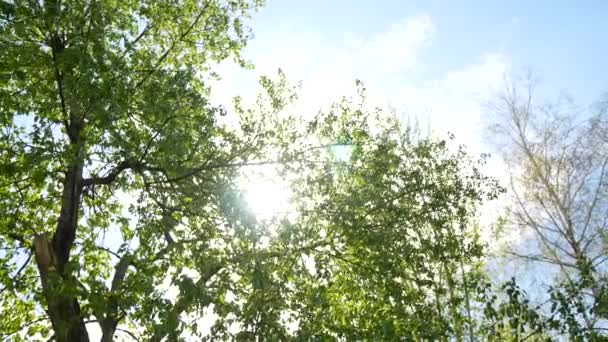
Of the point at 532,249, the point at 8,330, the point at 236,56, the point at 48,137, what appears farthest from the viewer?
the point at 532,249

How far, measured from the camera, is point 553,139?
18438mm

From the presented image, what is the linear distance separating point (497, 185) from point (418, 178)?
199 centimetres

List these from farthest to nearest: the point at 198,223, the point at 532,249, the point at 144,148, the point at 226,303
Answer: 1. the point at 532,249
2. the point at 198,223
3. the point at 144,148
4. the point at 226,303

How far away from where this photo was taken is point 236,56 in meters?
15.8

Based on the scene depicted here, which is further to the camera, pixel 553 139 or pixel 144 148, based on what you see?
pixel 553 139

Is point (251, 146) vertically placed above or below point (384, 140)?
below

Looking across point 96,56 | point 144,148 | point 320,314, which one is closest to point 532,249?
point 320,314

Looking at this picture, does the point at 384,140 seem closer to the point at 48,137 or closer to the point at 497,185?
the point at 497,185

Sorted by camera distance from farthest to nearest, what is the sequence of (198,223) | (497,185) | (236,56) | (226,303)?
(236,56) < (497,185) < (198,223) < (226,303)

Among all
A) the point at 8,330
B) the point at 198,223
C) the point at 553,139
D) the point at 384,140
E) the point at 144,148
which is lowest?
the point at 8,330

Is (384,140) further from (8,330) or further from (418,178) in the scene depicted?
(8,330)

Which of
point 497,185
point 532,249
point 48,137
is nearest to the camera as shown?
point 48,137

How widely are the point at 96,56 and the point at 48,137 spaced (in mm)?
1886

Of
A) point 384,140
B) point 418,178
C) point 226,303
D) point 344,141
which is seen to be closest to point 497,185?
point 418,178
